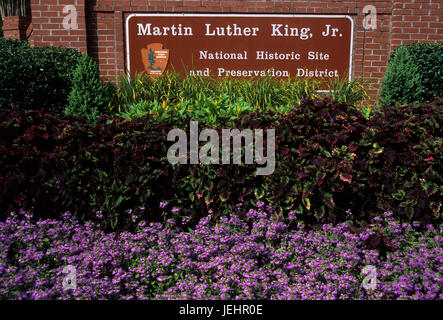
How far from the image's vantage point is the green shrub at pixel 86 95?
528 cm

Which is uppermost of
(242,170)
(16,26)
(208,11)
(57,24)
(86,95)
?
(16,26)

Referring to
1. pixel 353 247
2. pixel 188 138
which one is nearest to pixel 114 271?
pixel 188 138

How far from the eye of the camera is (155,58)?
20.7 ft

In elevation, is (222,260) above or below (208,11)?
below

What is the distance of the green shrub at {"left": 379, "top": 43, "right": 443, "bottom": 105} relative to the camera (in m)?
→ 5.57

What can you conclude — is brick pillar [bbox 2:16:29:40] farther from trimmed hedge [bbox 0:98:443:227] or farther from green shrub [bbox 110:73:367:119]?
trimmed hedge [bbox 0:98:443:227]

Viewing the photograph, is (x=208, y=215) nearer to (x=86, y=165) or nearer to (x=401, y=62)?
(x=86, y=165)

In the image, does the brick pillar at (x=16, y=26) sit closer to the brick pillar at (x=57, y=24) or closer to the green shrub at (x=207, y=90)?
the brick pillar at (x=57, y=24)

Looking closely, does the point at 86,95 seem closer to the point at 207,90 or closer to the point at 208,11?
the point at 207,90

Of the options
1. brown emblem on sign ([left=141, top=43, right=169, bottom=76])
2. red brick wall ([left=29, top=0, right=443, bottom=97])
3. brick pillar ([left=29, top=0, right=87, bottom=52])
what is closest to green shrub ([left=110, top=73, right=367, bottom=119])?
brown emblem on sign ([left=141, top=43, right=169, bottom=76])

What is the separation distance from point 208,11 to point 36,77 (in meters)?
2.78

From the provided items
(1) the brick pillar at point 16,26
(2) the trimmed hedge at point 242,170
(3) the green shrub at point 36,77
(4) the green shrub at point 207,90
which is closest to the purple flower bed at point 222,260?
(2) the trimmed hedge at point 242,170

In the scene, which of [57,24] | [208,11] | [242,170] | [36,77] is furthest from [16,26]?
[242,170]
